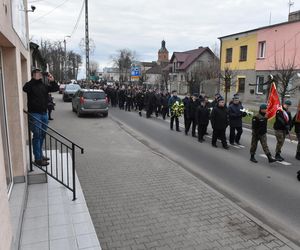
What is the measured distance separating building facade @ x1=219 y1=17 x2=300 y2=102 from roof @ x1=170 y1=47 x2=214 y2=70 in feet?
78.4

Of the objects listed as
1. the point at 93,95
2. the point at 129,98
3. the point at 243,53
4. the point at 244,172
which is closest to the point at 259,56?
the point at 243,53

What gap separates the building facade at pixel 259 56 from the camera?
25.0 m

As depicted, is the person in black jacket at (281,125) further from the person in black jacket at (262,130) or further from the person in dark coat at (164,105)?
the person in dark coat at (164,105)

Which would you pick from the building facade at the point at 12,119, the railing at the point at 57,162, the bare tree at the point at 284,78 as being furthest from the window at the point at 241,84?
the building facade at the point at 12,119

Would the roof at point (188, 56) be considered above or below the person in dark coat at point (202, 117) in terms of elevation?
above

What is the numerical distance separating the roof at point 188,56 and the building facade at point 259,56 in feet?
78.4

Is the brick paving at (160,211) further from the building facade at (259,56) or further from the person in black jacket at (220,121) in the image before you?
the building facade at (259,56)

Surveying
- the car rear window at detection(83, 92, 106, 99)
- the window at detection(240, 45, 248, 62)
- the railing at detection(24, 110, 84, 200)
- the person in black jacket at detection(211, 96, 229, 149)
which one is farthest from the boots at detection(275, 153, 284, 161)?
the window at detection(240, 45, 248, 62)

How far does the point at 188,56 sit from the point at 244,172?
56759mm

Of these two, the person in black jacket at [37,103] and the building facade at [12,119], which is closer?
the building facade at [12,119]

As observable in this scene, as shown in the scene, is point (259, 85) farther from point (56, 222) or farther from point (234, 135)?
point (56, 222)

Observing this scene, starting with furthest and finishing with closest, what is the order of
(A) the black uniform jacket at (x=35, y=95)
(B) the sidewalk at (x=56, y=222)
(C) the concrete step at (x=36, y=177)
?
1. (A) the black uniform jacket at (x=35, y=95)
2. (C) the concrete step at (x=36, y=177)
3. (B) the sidewalk at (x=56, y=222)

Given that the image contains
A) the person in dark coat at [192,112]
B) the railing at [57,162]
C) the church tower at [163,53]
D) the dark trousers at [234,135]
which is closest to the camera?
the railing at [57,162]

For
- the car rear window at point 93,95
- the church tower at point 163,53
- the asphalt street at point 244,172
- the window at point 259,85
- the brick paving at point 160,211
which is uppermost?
the church tower at point 163,53
